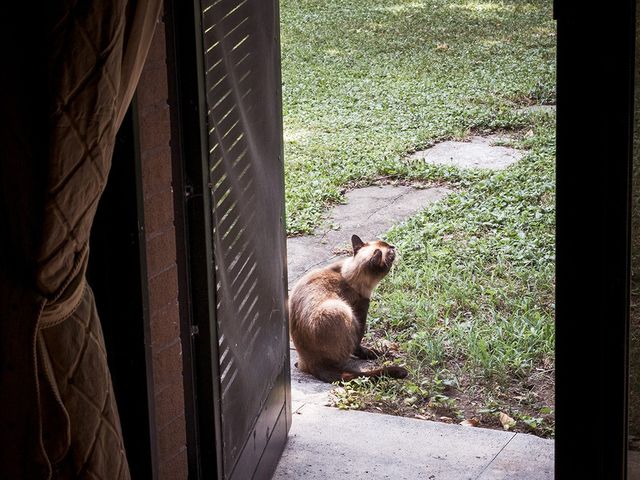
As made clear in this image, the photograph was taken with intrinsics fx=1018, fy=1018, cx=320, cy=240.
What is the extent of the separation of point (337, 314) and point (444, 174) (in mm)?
3343

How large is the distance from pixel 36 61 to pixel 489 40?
38.3ft

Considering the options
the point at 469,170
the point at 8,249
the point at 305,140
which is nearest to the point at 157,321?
the point at 8,249

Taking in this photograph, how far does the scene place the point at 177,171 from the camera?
3.21 metres

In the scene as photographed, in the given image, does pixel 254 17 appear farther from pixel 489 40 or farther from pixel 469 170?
pixel 489 40

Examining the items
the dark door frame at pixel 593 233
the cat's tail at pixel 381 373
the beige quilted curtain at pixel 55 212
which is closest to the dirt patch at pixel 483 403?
the cat's tail at pixel 381 373

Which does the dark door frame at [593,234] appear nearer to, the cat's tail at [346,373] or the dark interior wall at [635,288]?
the dark interior wall at [635,288]

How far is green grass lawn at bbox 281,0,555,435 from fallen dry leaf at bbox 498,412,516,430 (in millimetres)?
40

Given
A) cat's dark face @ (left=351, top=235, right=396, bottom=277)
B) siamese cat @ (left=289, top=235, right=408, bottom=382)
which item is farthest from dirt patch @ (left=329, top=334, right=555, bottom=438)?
cat's dark face @ (left=351, top=235, right=396, bottom=277)

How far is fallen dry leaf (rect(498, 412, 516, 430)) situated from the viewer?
5184mm

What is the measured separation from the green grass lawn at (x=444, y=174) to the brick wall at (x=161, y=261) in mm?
2375

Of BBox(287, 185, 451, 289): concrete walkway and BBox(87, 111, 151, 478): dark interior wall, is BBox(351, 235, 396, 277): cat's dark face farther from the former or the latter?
BBox(87, 111, 151, 478): dark interior wall

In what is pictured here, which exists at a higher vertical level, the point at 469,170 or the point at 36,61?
the point at 36,61

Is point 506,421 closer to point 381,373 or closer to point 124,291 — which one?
point 381,373

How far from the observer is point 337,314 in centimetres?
599
